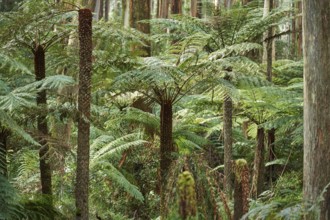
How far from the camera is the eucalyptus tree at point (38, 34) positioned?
13.6 feet

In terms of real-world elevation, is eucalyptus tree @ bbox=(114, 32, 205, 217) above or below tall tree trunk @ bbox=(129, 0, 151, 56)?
below

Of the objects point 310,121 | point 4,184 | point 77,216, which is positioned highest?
point 310,121

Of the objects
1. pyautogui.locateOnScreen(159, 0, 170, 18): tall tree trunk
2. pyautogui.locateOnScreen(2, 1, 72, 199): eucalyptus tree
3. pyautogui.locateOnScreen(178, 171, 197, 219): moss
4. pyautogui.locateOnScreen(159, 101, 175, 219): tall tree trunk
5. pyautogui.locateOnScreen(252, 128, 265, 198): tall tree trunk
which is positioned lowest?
pyautogui.locateOnScreen(252, 128, 265, 198): tall tree trunk

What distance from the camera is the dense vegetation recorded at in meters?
3.79

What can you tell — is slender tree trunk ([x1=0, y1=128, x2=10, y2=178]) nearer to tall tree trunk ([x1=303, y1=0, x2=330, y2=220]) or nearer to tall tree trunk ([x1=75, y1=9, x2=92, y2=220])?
tall tree trunk ([x1=75, y1=9, x2=92, y2=220])

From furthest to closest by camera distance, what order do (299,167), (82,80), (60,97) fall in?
1. (299,167)
2. (60,97)
3. (82,80)

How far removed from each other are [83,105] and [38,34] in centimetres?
85

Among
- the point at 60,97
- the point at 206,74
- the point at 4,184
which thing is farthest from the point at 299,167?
the point at 4,184

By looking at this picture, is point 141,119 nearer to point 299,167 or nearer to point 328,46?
point 299,167

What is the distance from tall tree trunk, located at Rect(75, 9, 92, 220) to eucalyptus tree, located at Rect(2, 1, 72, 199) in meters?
0.39

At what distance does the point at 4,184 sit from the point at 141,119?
380 cm

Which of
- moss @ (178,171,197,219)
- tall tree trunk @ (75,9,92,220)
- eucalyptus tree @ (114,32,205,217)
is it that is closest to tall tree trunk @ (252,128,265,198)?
eucalyptus tree @ (114,32,205,217)

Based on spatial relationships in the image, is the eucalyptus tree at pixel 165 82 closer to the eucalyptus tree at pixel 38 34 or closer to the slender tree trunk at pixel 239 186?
the eucalyptus tree at pixel 38 34

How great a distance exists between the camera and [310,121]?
4109 millimetres
